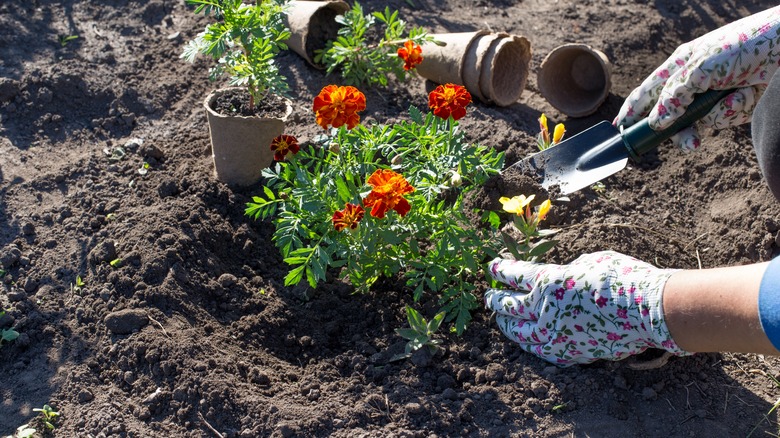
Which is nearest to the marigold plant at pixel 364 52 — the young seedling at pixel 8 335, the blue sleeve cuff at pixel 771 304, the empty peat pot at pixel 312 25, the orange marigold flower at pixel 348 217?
the empty peat pot at pixel 312 25

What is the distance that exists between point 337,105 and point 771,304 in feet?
4.67

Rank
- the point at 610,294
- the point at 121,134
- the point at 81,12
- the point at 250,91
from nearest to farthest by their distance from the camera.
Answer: the point at 610,294 < the point at 250,91 < the point at 121,134 < the point at 81,12

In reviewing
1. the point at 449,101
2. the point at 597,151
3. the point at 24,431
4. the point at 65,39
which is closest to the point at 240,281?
the point at 24,431

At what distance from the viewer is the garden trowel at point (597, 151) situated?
2.88 metres

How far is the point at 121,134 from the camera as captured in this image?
3936mm

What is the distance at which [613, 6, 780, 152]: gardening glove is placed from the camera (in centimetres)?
273

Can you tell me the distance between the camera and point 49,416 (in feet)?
8.40

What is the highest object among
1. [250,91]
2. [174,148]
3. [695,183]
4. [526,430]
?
[250,91]

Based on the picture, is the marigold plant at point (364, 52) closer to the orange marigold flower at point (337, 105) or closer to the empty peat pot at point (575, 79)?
the empty peat pot at point (575, 79)


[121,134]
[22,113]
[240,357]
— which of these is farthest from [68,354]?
[22,113]

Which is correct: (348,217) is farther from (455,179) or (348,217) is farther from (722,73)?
(722,73)

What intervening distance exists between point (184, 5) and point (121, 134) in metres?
1.26

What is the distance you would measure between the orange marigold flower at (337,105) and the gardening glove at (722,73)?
1157 mm

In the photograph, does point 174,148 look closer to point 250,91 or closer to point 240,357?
point 250,91
